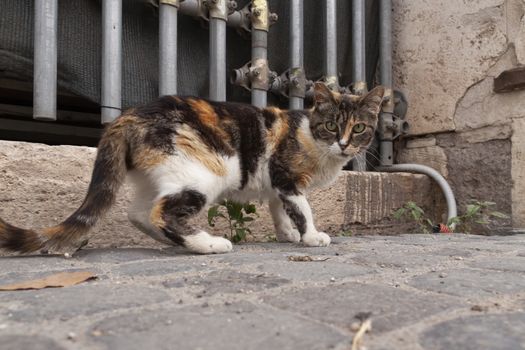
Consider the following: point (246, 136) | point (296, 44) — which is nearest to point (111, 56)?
point (246, 136)

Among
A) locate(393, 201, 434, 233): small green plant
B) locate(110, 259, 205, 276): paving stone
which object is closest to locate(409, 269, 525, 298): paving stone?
locate(110, 259, 205, 276): paving stone

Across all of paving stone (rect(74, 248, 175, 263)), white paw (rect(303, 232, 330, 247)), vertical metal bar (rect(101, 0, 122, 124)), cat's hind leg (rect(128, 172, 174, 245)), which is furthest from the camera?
vertical metal bar (rect(101, 0, 122, 124))

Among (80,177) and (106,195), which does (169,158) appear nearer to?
(106,195)

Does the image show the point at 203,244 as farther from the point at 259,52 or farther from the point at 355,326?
the point at 259,52

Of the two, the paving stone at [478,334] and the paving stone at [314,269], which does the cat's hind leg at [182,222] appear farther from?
the paving stone at [478,334]

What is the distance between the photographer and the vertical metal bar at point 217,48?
3010 millimetres

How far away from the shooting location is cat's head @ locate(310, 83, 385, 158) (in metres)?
2.50

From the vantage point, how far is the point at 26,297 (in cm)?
117

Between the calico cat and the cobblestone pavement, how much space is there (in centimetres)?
18

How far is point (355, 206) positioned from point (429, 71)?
1.64 meters

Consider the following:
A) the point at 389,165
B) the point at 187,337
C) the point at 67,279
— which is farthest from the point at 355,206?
the point at 187,337

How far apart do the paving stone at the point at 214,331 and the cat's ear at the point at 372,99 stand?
184 centimetres

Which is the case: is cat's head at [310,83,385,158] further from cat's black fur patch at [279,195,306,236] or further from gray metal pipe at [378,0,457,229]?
gray metal pipe at [378,0,457,229]

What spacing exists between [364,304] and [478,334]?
281mm
